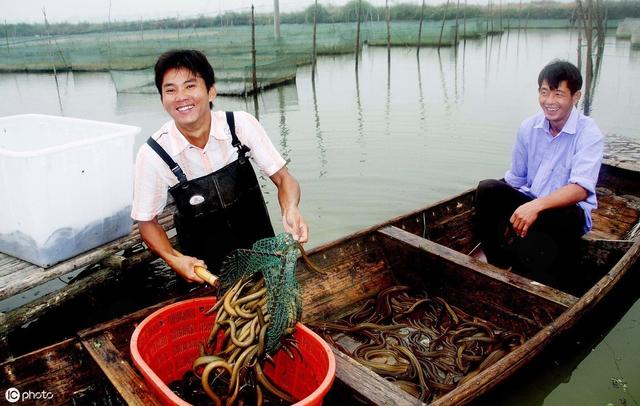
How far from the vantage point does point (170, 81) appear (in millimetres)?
2586

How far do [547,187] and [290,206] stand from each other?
2.20m

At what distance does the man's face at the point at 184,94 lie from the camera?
2.59 meters

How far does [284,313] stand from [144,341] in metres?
0.74

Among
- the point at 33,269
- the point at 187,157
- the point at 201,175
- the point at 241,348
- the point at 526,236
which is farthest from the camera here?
the point at 526,236

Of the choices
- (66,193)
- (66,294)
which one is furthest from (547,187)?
(66,294)

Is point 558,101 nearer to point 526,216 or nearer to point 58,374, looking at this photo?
point 526,216

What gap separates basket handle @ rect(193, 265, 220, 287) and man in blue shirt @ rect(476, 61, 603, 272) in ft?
7.06

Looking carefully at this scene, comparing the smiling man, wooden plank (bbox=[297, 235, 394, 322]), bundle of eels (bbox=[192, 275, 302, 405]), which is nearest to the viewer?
bundle of eels (bbox=[192, 275, 302, 405])

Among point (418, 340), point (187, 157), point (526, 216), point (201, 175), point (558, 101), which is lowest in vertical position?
point (418, 340)

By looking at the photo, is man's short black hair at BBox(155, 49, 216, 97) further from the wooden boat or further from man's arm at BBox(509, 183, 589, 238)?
man's arm at BBox(509, 183, 589, 238)

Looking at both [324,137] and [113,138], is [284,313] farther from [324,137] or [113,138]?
[324,137]

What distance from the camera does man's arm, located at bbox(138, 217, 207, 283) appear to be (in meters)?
2.52

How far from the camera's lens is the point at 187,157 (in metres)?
2.87

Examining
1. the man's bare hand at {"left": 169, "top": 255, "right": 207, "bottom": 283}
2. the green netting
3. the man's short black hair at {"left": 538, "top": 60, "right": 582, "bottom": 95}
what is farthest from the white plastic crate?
the man's short black hair at {"left": 538, "top": 60, "right": 582, "bottom": 95}
